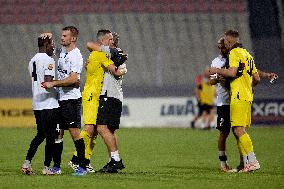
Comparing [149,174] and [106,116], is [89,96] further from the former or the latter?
[149,174]

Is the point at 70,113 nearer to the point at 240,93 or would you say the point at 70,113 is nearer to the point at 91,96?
the point at 91,96

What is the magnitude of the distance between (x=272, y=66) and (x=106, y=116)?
553 inches

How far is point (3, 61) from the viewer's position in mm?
26266

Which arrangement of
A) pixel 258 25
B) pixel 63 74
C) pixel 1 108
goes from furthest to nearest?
pixel 258 25 → pixel 1 108 → pixel 63 74

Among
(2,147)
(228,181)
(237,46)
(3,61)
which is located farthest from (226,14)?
(228,181)

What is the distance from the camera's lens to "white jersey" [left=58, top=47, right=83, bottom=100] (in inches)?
452

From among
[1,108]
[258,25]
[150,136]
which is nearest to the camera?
[150,136]

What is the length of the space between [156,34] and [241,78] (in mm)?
15020

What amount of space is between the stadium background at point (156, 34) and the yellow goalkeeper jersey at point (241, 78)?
12751mm

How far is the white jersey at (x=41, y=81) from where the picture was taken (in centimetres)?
1152

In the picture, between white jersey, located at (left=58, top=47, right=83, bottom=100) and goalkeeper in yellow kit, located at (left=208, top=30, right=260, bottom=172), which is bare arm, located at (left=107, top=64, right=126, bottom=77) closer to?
white jersey, located at (left=58, top=47, right=83, bottom=100)

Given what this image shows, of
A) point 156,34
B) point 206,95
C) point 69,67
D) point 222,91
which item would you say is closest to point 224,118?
point 222,91

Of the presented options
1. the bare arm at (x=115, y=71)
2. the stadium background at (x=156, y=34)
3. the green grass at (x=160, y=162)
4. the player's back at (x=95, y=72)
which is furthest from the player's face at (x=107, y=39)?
the stadium background at (x=156, y=34)

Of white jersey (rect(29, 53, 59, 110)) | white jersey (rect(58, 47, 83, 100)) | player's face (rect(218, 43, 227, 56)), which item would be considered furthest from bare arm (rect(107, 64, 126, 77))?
player's face (rect(218, 43, 227, 56))
